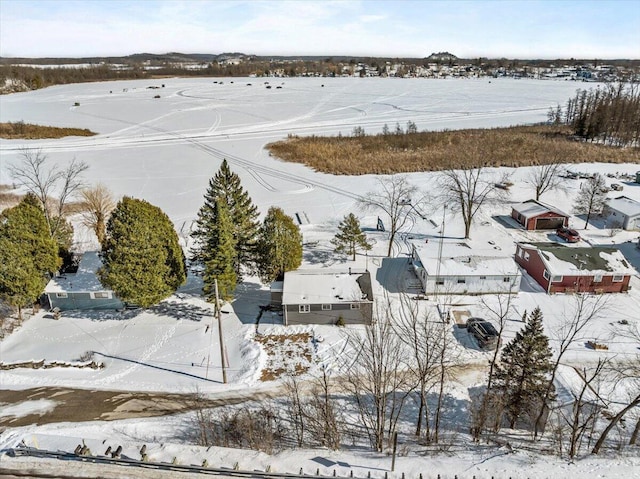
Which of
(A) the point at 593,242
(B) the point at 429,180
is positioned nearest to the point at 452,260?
(A) the point at 593,242

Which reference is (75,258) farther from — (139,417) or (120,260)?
(139,417)

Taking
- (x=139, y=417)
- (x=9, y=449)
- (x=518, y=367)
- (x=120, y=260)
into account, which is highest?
(x=120, y=260)

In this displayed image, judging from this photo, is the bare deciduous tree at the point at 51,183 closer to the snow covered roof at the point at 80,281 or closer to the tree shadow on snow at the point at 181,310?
the snow covered roof at the point at 80,281

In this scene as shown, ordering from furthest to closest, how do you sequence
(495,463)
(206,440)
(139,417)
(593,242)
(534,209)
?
1. (534,209)
2. (593,242)
3. (139,417)
4. (206,440)
5. (495,463)

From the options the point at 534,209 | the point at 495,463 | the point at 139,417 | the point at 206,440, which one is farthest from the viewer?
the point at 534,209

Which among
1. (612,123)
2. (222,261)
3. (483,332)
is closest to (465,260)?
(483,332)

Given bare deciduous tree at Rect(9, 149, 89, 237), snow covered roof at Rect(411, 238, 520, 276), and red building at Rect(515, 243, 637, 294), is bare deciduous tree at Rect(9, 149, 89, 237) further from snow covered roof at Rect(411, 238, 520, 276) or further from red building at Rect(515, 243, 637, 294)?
red building at Rect(515, 243, 637, 294)

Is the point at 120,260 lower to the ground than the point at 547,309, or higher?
higher
